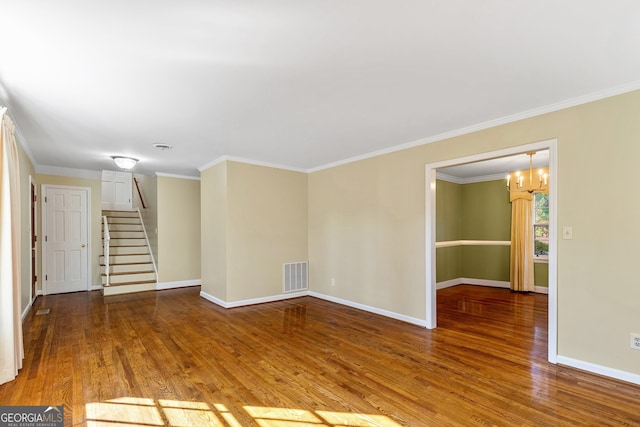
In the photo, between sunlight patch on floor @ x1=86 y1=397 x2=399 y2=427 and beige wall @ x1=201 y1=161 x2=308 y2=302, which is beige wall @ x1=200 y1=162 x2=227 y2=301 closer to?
beige wall @ x1=201 y1=161 x2=308 y2=302

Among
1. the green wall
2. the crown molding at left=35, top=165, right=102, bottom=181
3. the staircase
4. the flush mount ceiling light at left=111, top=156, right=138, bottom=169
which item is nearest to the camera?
the flush mount ceiling light at left=111, top=156, right=138, bottom=169

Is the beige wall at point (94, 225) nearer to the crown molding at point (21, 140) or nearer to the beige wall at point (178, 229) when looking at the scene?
the crown molding at point (21, 140)

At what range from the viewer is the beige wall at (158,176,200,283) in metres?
6.60

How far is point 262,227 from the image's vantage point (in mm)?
5535

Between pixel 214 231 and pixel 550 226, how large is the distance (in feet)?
15.8

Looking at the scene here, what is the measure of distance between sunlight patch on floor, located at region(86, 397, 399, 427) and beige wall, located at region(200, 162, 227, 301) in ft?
9.29

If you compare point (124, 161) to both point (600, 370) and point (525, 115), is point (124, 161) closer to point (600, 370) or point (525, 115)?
point (525, 115)

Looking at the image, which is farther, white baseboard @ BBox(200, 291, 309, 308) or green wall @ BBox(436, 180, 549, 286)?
green wall @ BBox(436, 180, 549, 286)

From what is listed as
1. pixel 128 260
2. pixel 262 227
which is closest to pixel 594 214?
pixel 262 227

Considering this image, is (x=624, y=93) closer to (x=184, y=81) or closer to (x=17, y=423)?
(x=184, y=81)

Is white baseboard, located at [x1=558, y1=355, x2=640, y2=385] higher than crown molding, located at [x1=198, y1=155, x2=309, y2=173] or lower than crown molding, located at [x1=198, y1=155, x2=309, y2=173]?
lower

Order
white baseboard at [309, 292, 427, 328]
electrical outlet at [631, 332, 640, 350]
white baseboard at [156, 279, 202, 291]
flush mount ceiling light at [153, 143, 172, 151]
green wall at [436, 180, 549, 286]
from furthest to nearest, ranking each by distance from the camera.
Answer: green wall at [436, 180, 549, 286] < white baseboard at [156, 279, 202, 291] < flush mount ceiling light at [153, 143, 172, 151] < white baseboard at [309, 292, 427, 328] < electrical outlet at [631, 332, 640, 350]

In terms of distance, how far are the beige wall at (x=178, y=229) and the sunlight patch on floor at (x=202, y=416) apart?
4638 mm

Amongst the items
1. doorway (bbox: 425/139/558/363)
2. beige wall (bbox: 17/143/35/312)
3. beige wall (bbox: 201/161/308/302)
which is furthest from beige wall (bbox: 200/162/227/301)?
doorway (bbox: 425/139/558/363)
